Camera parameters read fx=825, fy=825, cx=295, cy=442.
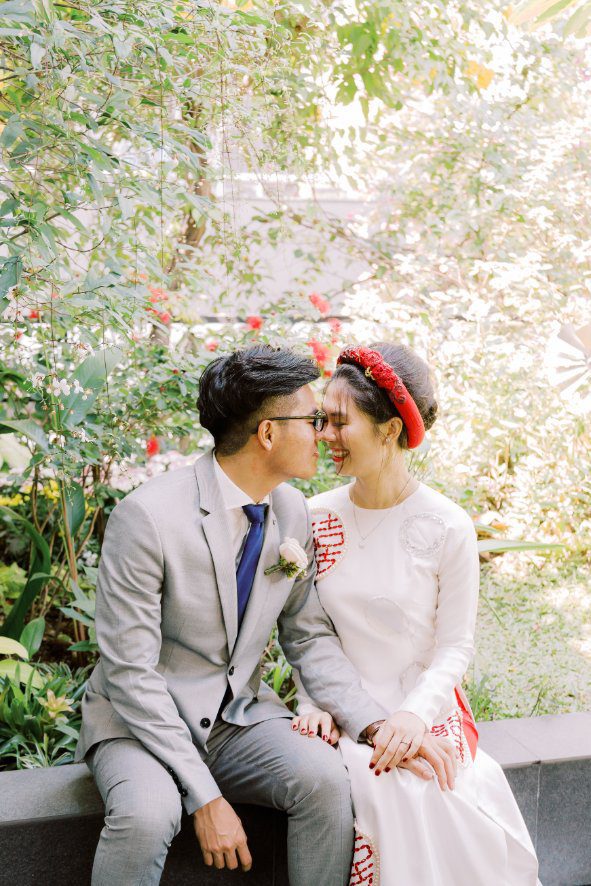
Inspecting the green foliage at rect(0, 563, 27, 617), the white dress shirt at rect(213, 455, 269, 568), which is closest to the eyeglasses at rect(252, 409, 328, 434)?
the white dress shirt at rect(213, 455, 269, 568)

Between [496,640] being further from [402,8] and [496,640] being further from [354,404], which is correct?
[402,8]

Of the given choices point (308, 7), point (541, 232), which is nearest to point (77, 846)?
point (308, 7)

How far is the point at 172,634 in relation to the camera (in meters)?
2.22

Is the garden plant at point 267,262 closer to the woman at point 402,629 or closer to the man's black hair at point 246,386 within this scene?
the man's black hair at point 246,386

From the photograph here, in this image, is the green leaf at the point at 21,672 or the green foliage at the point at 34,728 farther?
the green leaf at the point at 21,672

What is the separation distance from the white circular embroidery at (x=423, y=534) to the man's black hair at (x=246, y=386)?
53 cm

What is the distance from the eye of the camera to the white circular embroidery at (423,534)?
2.38 metres

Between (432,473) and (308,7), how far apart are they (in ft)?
7.12

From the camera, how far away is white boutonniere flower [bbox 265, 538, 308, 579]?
2.29 m

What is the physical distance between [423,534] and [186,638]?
0.74 metres

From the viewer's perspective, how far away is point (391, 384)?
2.32 meters

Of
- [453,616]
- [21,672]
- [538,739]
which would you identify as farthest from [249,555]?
[538,739]

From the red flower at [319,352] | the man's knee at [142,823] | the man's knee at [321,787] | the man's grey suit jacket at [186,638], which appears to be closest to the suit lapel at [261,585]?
the man's grey suit jacket at [186,638]

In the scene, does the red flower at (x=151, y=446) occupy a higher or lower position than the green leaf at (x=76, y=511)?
higher
